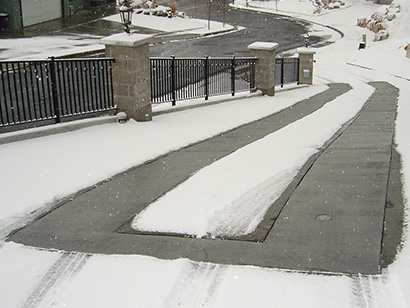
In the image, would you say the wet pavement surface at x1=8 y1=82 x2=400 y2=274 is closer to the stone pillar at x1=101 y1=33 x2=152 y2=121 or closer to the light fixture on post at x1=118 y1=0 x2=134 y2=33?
the stone pillar at x1=101 y1=33 x2=152 y2=121

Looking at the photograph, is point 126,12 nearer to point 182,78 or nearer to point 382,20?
point 182,78

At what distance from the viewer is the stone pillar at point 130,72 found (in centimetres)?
948

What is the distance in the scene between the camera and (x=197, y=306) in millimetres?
3330

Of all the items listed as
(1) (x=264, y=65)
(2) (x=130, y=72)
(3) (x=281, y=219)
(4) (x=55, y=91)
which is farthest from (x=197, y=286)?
(1) (x=264, y=65)

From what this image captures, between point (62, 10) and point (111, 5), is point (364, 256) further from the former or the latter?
point (111, 5)

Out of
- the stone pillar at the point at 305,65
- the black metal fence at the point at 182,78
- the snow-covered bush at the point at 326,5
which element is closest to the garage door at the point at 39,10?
the black metal fence at the point at 182,78

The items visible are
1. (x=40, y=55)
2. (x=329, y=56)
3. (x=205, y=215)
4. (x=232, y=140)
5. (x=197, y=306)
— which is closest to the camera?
(x=197, y=306)

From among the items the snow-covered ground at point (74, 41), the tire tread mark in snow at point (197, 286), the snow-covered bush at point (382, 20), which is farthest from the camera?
the snow-covered bush at point (382, 20)

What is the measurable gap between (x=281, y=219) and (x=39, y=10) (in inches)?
1262

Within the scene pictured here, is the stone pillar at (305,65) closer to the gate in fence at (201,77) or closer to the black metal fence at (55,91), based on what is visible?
the gate in fence at (201,77)

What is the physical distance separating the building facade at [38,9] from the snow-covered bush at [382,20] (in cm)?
2412

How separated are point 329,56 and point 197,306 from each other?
32.0 m

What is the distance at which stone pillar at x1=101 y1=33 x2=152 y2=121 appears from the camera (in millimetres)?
9484

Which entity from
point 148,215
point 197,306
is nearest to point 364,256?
point 197,306
